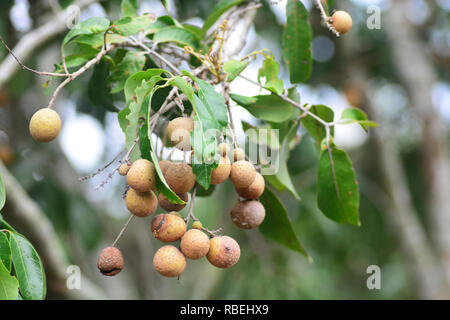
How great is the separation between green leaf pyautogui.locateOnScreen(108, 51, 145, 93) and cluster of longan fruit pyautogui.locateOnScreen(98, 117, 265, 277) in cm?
32

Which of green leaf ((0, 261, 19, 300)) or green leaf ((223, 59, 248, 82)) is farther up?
green leaf ((223, 59, 248, 82))

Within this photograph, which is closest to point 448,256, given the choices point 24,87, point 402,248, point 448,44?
point 402,248

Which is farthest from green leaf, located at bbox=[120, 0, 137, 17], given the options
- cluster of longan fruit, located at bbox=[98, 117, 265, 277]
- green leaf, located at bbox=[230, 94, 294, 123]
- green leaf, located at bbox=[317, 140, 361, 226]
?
green leaf, located at bbox=[317, 140, 361, 226]

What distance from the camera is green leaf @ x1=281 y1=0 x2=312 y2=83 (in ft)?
4.16

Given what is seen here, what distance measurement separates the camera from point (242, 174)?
0.85 meters

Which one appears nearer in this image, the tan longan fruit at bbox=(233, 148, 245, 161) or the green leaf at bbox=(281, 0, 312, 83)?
the tan longan fruit at bbox=(233, 148, 245, 161)

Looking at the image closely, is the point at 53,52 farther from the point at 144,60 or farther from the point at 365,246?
the point at 365,246

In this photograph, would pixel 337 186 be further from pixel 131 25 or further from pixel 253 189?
pixel 131 25

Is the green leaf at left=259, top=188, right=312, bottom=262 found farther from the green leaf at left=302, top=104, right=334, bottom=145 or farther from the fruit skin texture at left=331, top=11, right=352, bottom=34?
the fruit skin texture at left=331, top=11, right=352, bottom=34

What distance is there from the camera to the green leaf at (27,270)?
845 mm

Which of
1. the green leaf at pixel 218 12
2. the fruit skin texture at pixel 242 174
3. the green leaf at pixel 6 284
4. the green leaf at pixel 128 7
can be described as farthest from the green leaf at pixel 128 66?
the green leaf at pixel 6 284

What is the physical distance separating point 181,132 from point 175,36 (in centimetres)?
40


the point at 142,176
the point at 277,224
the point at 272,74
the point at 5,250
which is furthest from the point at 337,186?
the point at 5,250

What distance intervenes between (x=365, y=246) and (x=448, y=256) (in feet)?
3.88
